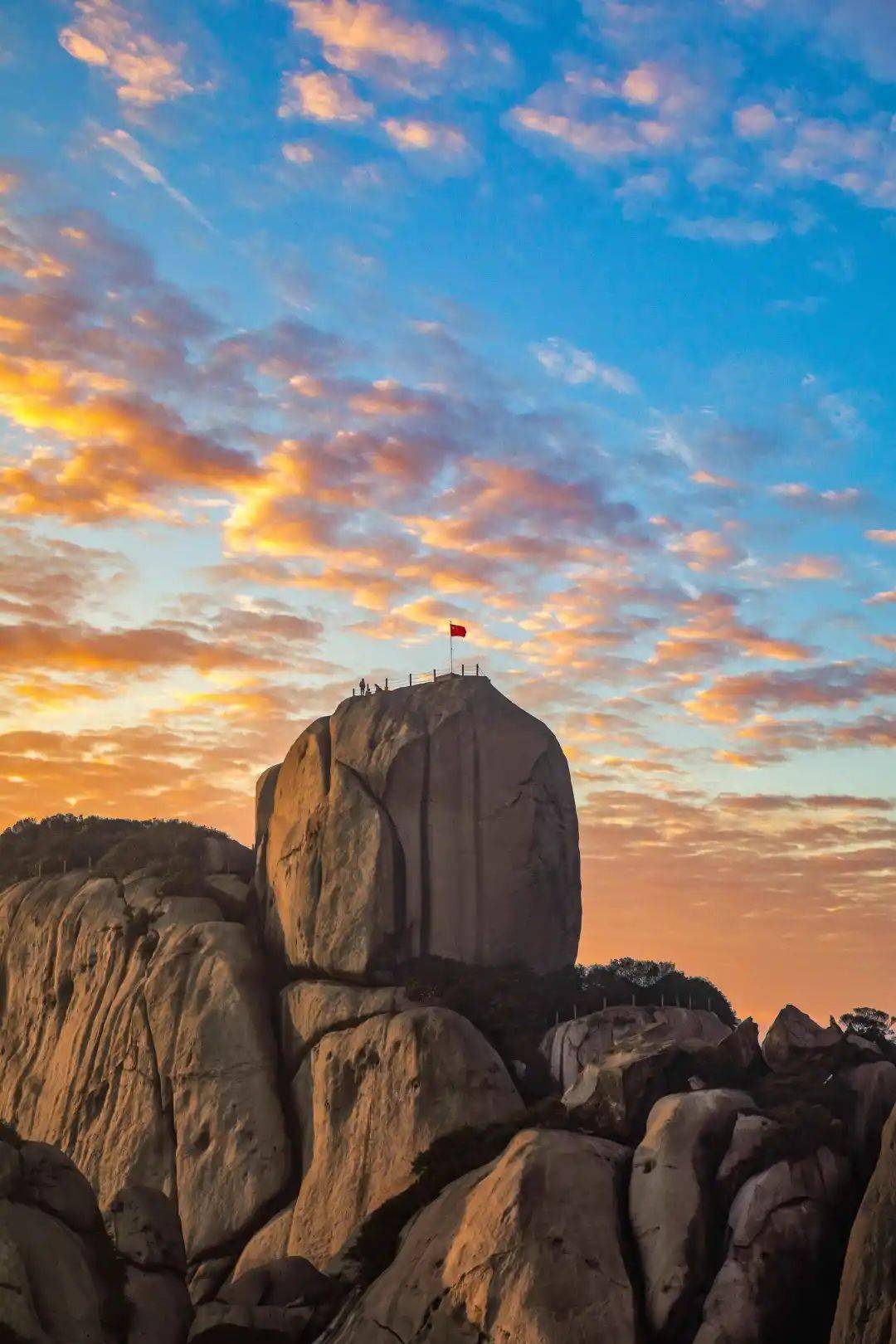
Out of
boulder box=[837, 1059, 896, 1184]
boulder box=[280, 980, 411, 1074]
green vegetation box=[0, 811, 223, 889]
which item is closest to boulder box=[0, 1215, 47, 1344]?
boulder box=[280, 980, 411, 1074]

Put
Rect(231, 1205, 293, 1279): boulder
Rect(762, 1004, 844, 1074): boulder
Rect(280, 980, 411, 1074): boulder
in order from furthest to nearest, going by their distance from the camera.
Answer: Rect(280, 980, 411, 1074): boulder, Rect(231, 1205, 293, 1279): boulder, Rect(762, 1004, 844, 1074): boulder

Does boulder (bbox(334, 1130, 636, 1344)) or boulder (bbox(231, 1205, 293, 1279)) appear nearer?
boulder (bbox(334, 1130, 636, 1344))

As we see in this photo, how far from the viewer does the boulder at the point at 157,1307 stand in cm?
4019

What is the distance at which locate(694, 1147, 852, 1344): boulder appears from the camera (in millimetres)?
35188

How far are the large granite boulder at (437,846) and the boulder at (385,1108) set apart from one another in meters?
5.92

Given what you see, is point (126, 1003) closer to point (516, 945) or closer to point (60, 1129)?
point (60, 1129)

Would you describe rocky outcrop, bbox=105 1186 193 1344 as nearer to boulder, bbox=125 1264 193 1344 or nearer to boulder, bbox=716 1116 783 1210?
boulder, bbox=125 1264 193 1344

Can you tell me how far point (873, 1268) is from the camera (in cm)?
3281

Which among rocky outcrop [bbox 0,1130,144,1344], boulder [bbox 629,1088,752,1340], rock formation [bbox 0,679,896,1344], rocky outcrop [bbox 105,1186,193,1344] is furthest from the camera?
rocky outcrop [bbox 105,1186,193,1344]

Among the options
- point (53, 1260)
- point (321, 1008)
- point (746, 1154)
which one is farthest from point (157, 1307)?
point (321, 1008)

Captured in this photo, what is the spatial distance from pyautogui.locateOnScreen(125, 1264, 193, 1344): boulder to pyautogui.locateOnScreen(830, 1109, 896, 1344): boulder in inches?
737

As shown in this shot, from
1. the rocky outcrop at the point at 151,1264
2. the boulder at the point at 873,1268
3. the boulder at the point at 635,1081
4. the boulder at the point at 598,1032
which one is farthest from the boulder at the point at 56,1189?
the boulder at the point at 873,1268

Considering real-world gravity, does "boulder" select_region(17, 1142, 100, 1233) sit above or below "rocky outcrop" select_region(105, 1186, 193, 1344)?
above

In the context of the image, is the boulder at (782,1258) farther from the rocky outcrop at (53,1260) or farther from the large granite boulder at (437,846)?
the large granite boulder at (437,846)
